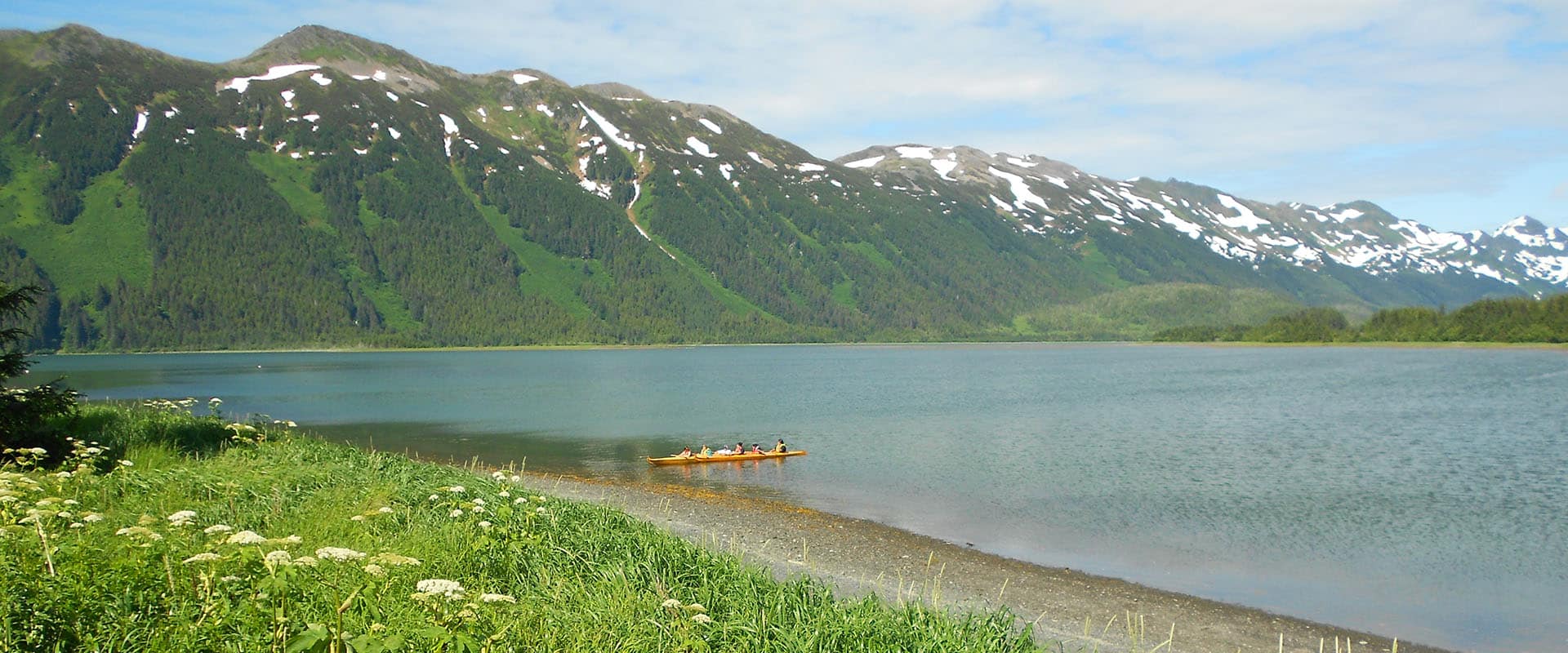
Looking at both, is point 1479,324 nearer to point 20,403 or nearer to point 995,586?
point 995,586

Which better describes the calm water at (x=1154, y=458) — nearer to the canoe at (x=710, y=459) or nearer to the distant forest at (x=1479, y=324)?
the canoe at (x=710, y=459)

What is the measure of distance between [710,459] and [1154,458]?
1991 centimetres

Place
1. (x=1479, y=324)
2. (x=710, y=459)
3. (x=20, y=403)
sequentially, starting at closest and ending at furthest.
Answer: (x=20, y=403) < (x=710, y=459) < (x=1479, y=324)

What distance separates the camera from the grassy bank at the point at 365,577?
23.4 feet

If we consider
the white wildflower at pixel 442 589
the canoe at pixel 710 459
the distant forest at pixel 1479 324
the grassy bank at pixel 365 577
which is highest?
the distant forest at pixel 1479 324

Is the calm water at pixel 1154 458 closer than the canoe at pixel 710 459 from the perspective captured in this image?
Yes

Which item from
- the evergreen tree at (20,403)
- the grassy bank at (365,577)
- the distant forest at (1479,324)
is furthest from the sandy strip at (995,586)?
the distant forest at (1479,324)

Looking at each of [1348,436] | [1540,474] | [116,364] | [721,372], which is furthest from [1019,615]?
[116,364]

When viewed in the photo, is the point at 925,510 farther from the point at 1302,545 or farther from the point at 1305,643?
the point at 1305,643

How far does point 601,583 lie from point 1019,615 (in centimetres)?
939

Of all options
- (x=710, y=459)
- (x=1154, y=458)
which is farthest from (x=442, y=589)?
(x=1154, y=458)

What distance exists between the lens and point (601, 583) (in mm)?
11469

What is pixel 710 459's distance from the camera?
42.4 m

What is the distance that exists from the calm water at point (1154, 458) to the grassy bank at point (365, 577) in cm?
1342
